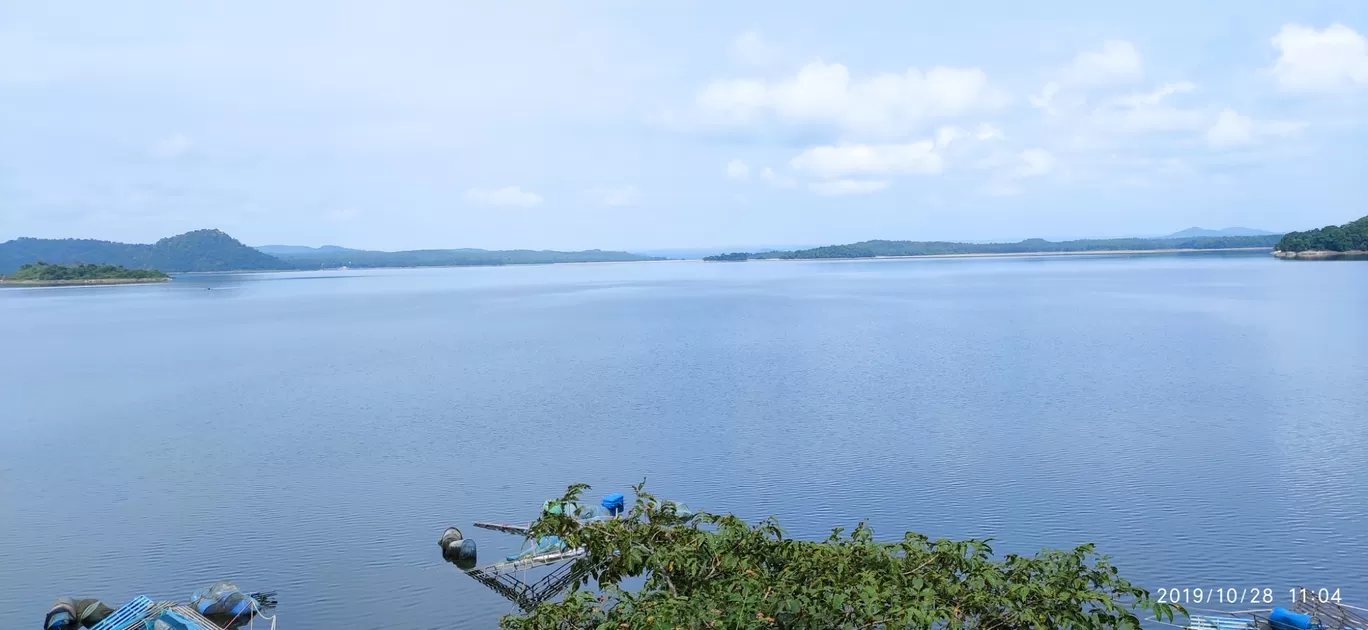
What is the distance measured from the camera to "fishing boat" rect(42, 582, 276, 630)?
15.1 metres

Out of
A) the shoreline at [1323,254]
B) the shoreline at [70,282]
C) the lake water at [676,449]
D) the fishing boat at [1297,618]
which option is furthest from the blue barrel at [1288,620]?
the shoreline at [70,282]

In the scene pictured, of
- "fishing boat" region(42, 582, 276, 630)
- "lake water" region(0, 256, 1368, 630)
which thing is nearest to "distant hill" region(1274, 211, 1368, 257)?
"lake water" region(0, 256, 1368, 630)

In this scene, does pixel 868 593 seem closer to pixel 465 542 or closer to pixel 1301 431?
pixel 465 542

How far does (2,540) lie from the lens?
19.7m

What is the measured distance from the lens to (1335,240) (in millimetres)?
Answer: 138000

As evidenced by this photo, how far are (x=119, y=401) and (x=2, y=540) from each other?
18.2 meters

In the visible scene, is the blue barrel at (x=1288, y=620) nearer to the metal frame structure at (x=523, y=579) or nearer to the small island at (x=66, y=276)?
the metal frame structure at (x=523, y=579)

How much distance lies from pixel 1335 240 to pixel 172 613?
16129 cm

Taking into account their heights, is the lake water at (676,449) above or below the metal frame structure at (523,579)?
above

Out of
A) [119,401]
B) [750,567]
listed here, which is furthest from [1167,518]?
[119,401]
